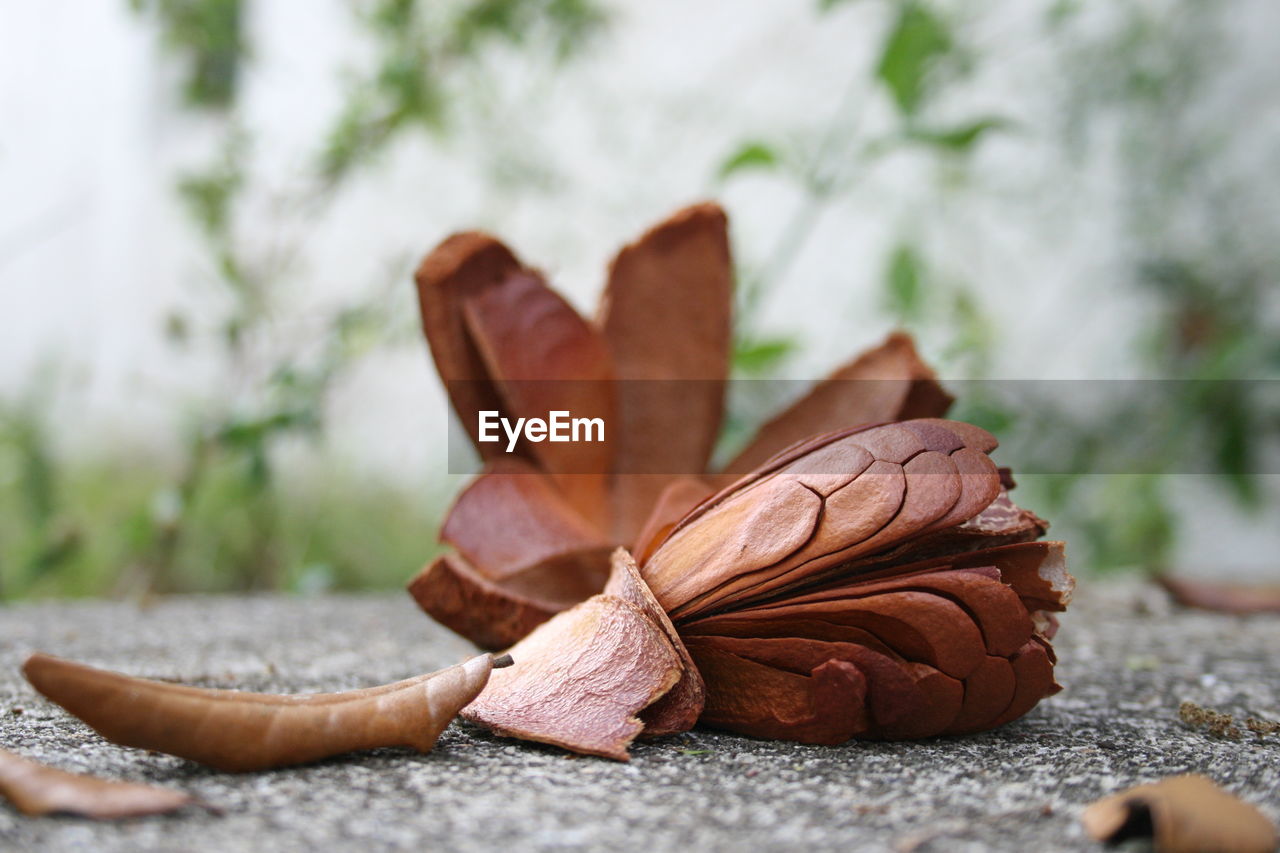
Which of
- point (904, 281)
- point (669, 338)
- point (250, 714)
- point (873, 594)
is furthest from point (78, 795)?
point (904, 281)

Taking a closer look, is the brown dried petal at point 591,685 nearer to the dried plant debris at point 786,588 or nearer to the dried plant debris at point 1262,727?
the dried plant debris at point 786,588

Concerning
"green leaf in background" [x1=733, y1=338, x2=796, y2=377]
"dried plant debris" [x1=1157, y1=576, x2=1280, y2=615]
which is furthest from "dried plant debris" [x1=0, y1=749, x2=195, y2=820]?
"dried plant debris" [x1=1157, y1=576, x2=1280, y2=615]

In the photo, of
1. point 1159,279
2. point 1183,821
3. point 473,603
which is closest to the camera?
point 1183,821

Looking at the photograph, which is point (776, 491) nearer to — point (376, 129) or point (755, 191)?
point (376, 129)

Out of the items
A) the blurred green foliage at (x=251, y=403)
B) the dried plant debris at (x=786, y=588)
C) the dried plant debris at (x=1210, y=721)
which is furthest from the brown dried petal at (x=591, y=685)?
the blurred green foliage at (x=251, y=403)

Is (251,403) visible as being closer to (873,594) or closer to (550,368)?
(550,368)

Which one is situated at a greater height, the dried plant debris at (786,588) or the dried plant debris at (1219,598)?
the dried plant debris at (786,588)

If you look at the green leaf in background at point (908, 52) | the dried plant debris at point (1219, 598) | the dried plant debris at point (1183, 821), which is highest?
the green leaf in background at point (908, 52)

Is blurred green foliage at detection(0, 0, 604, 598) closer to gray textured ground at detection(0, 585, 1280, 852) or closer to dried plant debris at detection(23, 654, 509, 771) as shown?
gray textured ground at detection(0, 585, 1280, 852)
